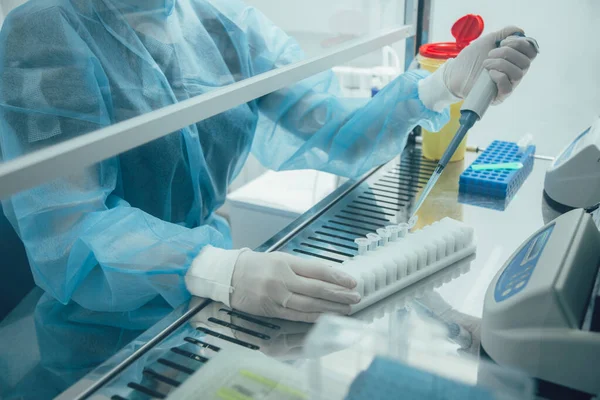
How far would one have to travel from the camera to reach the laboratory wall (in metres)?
1.75

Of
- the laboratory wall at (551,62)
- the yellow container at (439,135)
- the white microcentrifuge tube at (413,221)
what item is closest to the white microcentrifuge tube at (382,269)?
the white microcentrifuge tube at (413,221)

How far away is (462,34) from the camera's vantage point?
1.47 metres

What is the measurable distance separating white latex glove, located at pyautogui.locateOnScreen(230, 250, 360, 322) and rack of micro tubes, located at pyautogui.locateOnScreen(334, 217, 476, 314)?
0.04 metres

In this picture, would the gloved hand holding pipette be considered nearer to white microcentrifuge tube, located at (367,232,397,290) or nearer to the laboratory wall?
white microcentrifuge tube, located at (367,232,397,290)

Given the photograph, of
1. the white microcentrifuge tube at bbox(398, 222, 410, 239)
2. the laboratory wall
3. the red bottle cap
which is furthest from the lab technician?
the laboratory wall

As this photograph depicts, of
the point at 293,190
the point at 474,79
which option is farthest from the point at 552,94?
the point at 293,190

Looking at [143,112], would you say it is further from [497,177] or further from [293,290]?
[497,177]

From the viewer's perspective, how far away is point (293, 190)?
7.81 feet

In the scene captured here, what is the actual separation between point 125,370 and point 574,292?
0.61m

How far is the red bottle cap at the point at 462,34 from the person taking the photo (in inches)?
57.1

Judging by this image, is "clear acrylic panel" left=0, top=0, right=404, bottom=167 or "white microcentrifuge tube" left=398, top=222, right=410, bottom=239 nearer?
"clear acrylic panel" left=0, top=0, right=404, bottom=167

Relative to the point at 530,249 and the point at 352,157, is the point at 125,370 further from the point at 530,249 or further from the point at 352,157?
the point at 352,157

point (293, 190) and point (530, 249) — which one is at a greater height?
point (530, 249)

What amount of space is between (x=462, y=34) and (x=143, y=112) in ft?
2.99
